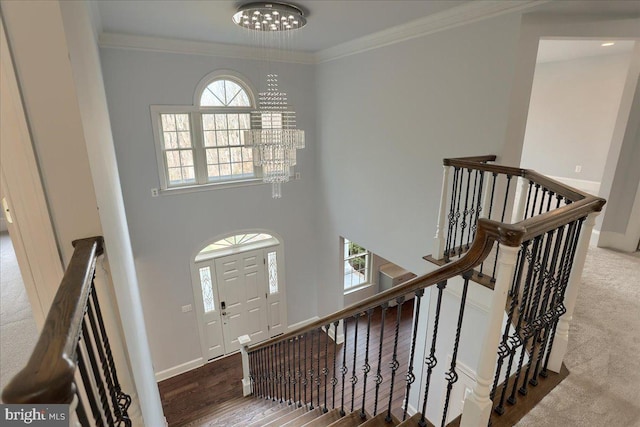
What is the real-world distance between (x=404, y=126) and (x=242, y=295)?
13.9ft

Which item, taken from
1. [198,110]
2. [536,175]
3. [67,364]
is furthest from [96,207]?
[198,110]

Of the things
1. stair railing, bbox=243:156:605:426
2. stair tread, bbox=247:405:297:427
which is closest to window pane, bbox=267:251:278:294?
stair tread, bbox=247:405:297:427

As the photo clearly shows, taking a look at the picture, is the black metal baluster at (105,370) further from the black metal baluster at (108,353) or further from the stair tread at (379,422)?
the stair tread at (379,422)

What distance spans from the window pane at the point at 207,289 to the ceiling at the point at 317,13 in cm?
371

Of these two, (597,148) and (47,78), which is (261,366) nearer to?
(47,78)

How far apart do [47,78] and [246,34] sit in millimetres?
3680

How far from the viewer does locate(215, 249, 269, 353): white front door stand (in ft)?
19.8

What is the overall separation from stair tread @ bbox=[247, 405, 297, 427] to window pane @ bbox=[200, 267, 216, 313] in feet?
8.30

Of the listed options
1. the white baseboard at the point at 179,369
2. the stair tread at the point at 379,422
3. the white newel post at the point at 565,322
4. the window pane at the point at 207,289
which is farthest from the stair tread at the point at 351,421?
the white baseboard at the point at 179,369

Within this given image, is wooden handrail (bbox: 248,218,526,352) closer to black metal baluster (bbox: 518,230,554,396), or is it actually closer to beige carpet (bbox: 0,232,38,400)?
black metal baluster (bbox: 518,230,554,396)

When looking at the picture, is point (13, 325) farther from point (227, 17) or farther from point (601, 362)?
point (601, 362)

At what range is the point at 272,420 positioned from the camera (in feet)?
12.1

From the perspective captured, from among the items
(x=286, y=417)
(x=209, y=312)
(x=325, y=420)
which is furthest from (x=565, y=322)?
(x=209, y=312)

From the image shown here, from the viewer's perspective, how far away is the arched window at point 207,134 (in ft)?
16.4
